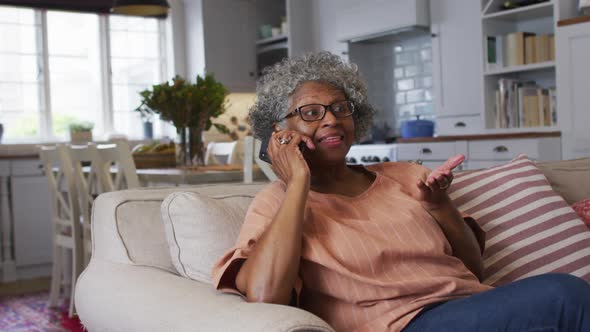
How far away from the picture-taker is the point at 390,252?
4.79 feet

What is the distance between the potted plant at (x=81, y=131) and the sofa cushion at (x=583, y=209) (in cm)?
495

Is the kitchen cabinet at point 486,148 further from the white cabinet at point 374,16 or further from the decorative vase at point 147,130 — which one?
the decorative vase at point 147,130

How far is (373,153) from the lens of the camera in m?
5.74

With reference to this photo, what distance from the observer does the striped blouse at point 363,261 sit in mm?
1412

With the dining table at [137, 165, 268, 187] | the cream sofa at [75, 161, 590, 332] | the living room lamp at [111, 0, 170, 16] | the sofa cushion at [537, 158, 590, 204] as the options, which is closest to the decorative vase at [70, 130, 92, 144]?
the living room lamp at [111, 0, 170, 16]

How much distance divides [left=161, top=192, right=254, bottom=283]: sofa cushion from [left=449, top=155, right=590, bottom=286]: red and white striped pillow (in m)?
0.67

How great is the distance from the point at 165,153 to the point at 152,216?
2838 mm

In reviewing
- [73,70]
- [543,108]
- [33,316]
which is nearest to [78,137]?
[73,70]

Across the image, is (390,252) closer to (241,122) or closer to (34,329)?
(34,329)

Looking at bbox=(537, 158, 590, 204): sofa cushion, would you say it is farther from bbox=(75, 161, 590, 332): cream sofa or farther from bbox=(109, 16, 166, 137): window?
bbox=(109, 16, 166, 137): window

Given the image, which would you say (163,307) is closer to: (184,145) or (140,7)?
(184,145)

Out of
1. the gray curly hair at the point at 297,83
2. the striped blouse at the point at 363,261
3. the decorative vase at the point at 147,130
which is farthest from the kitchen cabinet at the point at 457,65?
the striped blouse at the point at 363,261

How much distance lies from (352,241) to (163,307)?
0.39 meters

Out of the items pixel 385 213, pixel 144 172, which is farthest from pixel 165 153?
pixel 385 213
